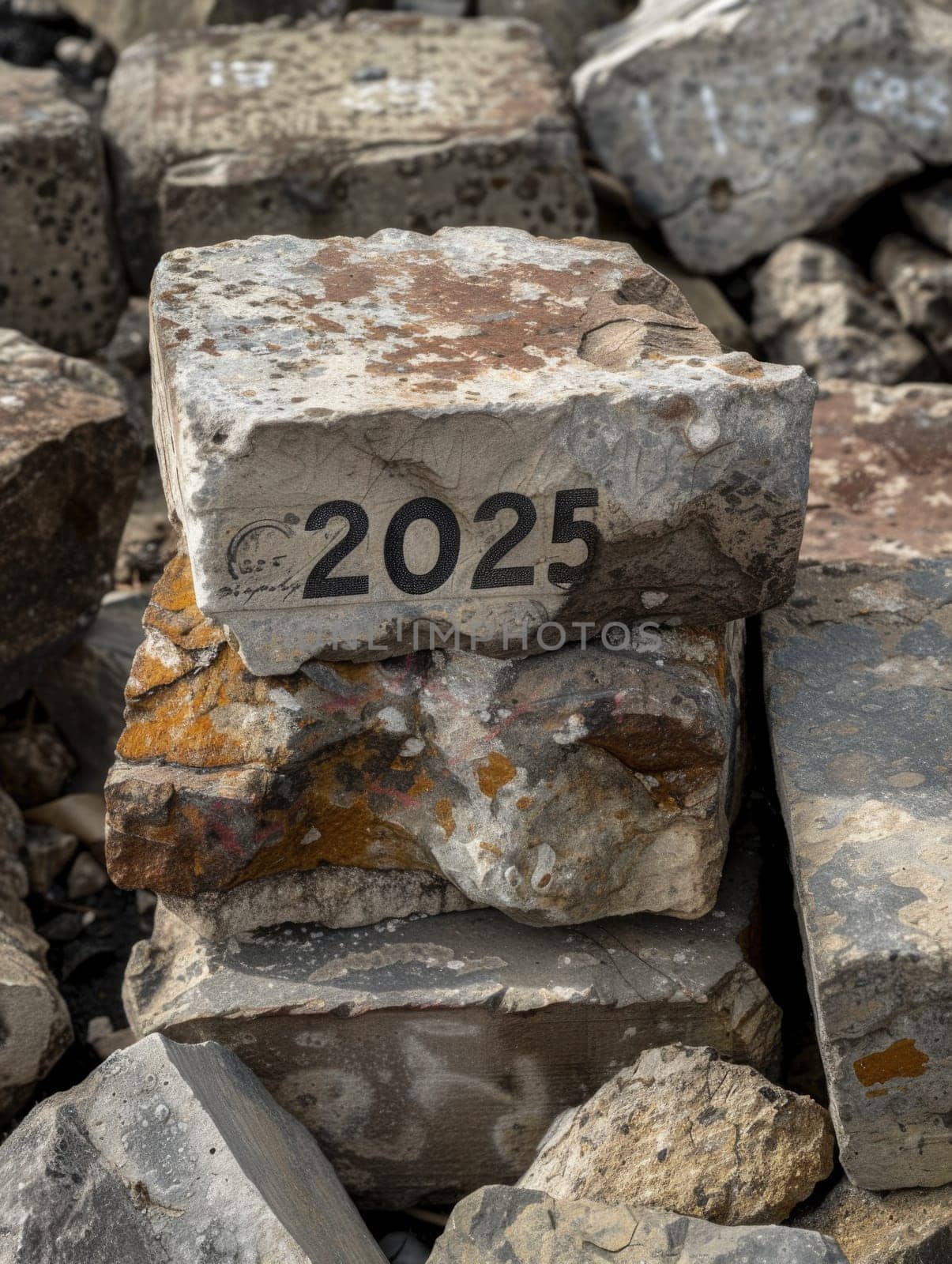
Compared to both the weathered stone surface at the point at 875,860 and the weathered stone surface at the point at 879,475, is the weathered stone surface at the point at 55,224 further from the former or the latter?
the weathered stone surface at the point at 875,860

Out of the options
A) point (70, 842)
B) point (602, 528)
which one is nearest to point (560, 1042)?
point (602, 528)

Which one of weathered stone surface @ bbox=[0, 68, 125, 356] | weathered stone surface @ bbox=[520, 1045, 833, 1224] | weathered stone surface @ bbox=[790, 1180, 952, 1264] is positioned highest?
weathered stone surface @ bbox=[0, 68, 125, 356]

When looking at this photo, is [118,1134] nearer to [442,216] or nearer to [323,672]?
[323,672]

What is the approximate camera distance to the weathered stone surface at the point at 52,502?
278 cm

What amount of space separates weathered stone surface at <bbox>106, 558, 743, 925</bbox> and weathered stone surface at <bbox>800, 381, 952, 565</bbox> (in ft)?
2.31

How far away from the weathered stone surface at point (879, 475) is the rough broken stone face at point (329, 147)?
1214mm

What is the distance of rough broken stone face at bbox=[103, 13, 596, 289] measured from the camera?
385cm

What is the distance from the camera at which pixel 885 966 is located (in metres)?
1.85

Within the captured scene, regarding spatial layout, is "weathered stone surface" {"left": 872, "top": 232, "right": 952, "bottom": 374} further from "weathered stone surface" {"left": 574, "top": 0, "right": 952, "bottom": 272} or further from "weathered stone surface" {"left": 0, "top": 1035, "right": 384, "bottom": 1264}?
"weathered stone surface" {"left": 0, "top": 1035, "right": 384, "bottom": 1264}

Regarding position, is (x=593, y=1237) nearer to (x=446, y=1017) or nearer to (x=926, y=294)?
(x=446, y=1017)

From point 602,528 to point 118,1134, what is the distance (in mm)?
1059

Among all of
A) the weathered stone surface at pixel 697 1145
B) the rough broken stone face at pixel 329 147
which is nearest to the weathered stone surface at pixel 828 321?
the rough broken stone face at pixel 329 147

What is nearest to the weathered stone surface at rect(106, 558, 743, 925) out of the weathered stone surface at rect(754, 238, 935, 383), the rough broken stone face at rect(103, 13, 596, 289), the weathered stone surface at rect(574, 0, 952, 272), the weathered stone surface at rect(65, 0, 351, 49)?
the rough broken stone face at rect(103, 13, 596, 289)

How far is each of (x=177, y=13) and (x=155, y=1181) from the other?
13.7ft
